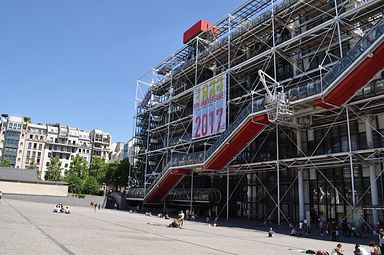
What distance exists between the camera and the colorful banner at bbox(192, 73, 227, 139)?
2783 cm

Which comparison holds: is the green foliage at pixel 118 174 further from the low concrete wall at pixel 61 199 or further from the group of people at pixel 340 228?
the group of people at pixel 340 228

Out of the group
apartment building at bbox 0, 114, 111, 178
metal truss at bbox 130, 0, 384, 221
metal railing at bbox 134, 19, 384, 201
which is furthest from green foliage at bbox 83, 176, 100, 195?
metal railing at bbox 134, 19, 384, 201

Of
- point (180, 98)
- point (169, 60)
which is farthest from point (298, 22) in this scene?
point (169, 60)

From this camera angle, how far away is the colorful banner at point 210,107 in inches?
1096

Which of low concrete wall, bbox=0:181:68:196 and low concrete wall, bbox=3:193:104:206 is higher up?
low concrete wall, bbox=0:181:68:196

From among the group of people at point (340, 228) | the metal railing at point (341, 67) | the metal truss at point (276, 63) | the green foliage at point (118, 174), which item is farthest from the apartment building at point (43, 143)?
the group of people at point (340, 228)

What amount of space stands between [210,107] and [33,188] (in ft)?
101

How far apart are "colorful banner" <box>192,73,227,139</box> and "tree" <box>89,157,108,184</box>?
1179 inches

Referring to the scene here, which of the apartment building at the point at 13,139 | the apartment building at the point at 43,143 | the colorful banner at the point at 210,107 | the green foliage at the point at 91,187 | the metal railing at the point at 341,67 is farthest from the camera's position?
the apartment building at the point at 43,143

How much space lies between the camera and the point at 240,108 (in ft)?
96.5

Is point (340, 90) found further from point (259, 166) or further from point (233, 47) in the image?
point (233, 47)

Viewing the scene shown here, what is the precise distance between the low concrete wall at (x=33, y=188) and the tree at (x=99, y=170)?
7.99 m

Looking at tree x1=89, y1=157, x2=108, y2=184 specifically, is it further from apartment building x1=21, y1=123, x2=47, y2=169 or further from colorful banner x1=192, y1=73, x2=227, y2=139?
colorful banner x1=192, y1=73, x2=227, y2=139

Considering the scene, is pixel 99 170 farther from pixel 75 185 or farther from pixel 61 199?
pixel 61 199
